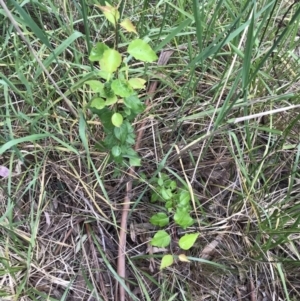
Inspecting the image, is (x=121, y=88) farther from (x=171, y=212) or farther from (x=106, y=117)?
(x=171, y=212)

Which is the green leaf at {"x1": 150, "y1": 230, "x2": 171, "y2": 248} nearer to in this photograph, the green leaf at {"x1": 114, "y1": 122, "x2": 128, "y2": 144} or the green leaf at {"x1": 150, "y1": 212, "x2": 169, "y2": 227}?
the green leaf at {"x1": 150, "y1": 212, "x2": 169, "y2": 227}

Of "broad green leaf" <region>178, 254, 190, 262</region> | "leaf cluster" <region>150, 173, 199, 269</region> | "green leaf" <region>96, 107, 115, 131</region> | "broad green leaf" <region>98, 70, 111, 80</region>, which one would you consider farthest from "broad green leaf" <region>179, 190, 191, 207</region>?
"broad green leaf" <region>98, 70, 111, 80</region>

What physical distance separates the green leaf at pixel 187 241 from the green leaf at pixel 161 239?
0.04m

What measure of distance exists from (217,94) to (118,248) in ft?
1.56

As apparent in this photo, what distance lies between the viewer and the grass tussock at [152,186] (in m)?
1.09

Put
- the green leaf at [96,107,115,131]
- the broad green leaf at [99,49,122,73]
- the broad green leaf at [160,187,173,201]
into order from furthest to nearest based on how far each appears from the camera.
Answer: the broad green leaf at [160,187,173,201] < the green leaf at [96,107,115,131] < the broad green leaf at [99,49,122,73]

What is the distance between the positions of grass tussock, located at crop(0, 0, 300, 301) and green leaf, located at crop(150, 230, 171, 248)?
0.04 meters

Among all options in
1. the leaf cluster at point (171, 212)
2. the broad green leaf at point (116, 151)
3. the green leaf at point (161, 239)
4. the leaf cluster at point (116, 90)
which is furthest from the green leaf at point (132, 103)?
the green leaf at point (161, 239)

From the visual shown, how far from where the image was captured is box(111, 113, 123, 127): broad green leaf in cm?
94

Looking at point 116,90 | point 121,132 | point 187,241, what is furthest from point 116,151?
point 187,241

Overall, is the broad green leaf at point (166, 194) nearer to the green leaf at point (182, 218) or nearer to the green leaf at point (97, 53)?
the green leaf at point (182, 218)

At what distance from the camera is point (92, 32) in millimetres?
1266

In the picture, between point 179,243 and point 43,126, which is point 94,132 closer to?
point 43,126

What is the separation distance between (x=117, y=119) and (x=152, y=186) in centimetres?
24
